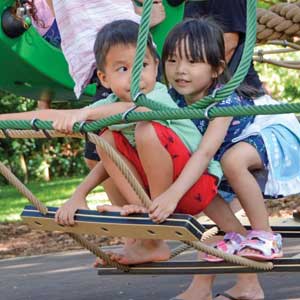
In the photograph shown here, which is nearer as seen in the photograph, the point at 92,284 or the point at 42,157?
the point at 92,284

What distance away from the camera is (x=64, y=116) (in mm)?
3125

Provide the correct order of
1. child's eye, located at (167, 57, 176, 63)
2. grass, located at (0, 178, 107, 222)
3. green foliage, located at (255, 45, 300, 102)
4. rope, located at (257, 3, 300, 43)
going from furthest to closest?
green foliage, located at (255, 45, 300, 102), grass, located at (0, 178, 107, 222), rope, located at (257, 3, 300, 43), child's eye, located at (167, 57, 176, 63)

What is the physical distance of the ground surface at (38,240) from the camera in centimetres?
738

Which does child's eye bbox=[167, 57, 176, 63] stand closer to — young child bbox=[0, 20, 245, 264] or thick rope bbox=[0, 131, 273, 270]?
young child bbox=[0, 20, 245, 264]

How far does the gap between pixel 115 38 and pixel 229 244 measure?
80cm

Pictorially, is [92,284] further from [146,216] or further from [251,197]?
[146,216]

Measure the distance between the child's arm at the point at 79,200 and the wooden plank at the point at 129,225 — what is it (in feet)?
0.08

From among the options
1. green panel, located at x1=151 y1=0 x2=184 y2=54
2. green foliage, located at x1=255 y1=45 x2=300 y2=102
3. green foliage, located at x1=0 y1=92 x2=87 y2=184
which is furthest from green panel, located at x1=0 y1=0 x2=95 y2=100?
green foliage, located at x1=0 y1=92 x2=87 y2=184

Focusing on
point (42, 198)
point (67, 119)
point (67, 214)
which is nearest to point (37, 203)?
point (67, 214)

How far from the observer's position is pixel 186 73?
327 cm

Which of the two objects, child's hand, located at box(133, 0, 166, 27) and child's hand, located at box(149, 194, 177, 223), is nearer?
child's hand, located at box(149, 194, 177, 223)

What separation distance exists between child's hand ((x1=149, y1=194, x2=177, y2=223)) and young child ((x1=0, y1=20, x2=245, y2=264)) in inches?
3.4

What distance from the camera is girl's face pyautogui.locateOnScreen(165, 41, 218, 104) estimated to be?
3.28m

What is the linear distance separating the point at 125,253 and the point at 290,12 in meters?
2.38
